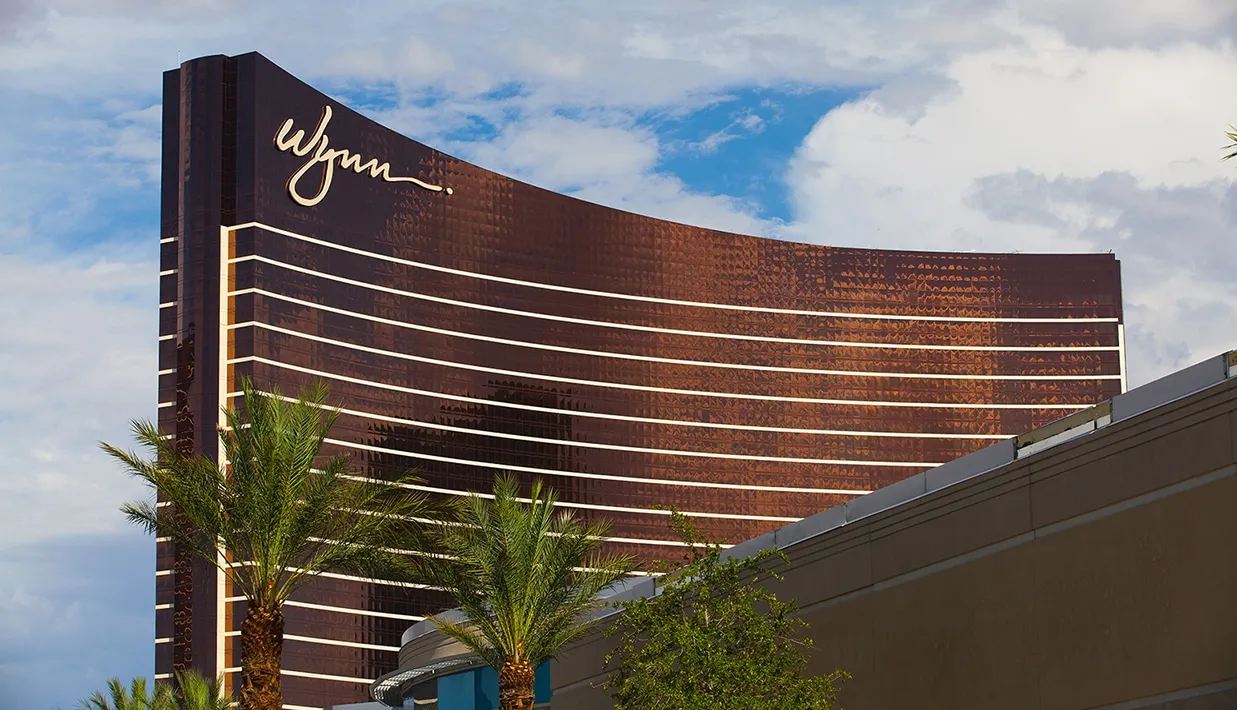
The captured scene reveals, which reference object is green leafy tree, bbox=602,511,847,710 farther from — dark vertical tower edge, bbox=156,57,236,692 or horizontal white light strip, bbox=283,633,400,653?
horizontal white light strip, bbox=283,633,400,653

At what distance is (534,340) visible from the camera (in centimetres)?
12900

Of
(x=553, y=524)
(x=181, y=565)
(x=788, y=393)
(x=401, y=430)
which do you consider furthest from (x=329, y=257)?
(x=553, y=524)

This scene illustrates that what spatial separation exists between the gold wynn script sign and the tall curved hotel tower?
21 cm

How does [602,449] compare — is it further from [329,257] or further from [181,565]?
[181,565]

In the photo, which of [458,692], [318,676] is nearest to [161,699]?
[458,692]

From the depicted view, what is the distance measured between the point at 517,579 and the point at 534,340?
96109 mm

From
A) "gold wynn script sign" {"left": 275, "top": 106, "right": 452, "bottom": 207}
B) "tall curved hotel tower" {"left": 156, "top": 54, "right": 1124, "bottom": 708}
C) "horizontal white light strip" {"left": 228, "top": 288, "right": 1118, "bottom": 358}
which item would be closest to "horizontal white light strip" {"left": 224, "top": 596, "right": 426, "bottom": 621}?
"tall curved hotel tower" {"left": 156, "top": 54, "right": 1124, "bottom": 708}

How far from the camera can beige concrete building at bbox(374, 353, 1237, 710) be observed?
20.6m

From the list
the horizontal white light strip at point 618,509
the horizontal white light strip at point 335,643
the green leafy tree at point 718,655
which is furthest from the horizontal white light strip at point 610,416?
the green leafy tree at point 718,655

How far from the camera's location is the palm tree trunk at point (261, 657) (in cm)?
3200

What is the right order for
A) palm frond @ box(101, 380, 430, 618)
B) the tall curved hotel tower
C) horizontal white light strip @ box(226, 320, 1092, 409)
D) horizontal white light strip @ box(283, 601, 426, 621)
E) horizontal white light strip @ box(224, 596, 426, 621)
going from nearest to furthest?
palm frond @ box(101, 380, 430, 618)
horizontal white light strip @ box(224, 596, 426, 621)
horizontal white light strip @ box(283, 601, 426, 621)
the tall curved hotel tower
horizontal white light strip @ box(226, 320, 1092, 409)

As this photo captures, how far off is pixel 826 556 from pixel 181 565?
3486 inches

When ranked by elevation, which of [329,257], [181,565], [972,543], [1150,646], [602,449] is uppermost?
[329,257]

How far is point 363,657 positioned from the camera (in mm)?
116312
